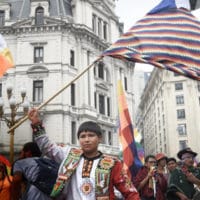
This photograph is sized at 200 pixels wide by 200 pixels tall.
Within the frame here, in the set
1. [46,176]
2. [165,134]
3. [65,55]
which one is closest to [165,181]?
[46,176]

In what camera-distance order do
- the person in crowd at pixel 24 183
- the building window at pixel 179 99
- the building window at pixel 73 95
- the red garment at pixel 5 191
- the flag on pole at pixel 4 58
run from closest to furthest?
1. the person in crowd at pixel 24 183
2. the red garment at pixel 5 191
3. the flag on pole at pixel 4 58
4. the building window at pixel 73 95
5. the building window at pixel 179 99

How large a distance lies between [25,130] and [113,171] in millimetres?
23920

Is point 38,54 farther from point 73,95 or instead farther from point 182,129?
point 182,129

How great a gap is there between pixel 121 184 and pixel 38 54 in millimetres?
25604

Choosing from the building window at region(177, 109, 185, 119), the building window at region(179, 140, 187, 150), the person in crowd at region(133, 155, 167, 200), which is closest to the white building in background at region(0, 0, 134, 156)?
the building window at region(179, 140, 187, 150)

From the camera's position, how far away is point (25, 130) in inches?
1025

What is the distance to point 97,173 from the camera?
2775 mm

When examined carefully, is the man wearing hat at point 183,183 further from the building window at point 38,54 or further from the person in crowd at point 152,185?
the building window at point 38,54

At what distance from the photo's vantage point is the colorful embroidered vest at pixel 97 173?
273 cm

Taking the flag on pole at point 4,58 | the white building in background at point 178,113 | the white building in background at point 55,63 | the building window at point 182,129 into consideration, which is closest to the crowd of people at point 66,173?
the flag on pole at point 4,58

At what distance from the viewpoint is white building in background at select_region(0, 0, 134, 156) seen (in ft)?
85.3

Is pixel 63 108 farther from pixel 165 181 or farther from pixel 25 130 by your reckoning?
pixel 165 181

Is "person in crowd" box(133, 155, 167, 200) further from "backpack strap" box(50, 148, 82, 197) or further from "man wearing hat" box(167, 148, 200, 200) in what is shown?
"backpack strap" box(50, 148, 82, 197)

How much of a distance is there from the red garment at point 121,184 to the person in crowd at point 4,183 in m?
1.24
